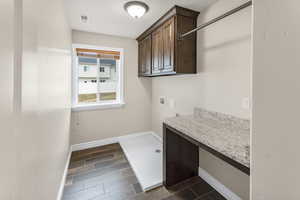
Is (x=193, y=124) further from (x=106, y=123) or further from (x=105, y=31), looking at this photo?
(x=105, y=31)

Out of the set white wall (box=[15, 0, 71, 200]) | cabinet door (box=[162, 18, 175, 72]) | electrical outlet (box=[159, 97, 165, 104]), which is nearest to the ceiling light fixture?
white wall (box=[15, 0, 71, 200])

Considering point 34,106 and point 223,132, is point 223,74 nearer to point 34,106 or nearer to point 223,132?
point 223,132

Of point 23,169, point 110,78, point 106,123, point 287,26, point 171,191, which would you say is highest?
point 110,78

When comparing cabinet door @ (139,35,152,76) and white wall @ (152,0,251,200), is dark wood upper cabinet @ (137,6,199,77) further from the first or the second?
cabinet door @ (139,35,152,76)

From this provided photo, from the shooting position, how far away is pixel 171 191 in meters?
1.65

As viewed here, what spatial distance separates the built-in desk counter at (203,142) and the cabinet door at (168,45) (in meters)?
0.81

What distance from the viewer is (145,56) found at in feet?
9.00

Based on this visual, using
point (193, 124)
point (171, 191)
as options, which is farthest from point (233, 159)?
point (171, 191)

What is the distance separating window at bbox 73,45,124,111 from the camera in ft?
8.93

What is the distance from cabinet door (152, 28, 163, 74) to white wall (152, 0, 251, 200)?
0.53m

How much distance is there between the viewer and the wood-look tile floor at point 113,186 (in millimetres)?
1577

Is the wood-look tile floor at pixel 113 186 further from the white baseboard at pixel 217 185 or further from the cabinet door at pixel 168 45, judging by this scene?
the cabinet door at pixel 168 45

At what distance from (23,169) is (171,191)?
1.57 metres

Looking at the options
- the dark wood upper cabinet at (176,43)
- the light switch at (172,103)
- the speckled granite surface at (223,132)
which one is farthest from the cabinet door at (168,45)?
the speckled granite surface at (223,132)
